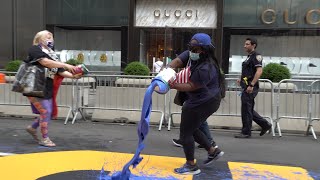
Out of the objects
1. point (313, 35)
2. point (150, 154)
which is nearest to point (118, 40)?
point (313, 35)

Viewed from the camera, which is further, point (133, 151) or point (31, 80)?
point (133, 151)

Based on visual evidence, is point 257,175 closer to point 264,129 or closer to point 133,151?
point 133,151

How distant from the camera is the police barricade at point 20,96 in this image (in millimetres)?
10023

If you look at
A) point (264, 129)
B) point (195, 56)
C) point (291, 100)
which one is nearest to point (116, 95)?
point (264, 129)

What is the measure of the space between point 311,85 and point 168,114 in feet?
9.85

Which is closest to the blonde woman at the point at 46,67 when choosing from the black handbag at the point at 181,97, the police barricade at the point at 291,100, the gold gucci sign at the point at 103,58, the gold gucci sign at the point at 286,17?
the black handbag at the point at 181,97

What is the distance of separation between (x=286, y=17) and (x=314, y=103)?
7.85m

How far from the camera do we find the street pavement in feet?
17.8

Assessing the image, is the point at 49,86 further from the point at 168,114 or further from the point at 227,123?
the point at 227,123

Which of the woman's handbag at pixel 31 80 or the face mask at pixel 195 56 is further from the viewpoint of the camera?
the woman's handbag at pixel 31 80

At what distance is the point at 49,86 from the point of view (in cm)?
665

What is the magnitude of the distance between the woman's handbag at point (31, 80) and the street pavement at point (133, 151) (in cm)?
90

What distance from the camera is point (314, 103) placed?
8891 millimetres

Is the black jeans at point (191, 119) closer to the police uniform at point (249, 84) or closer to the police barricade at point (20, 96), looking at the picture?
the police uniform at point (249, 84)
